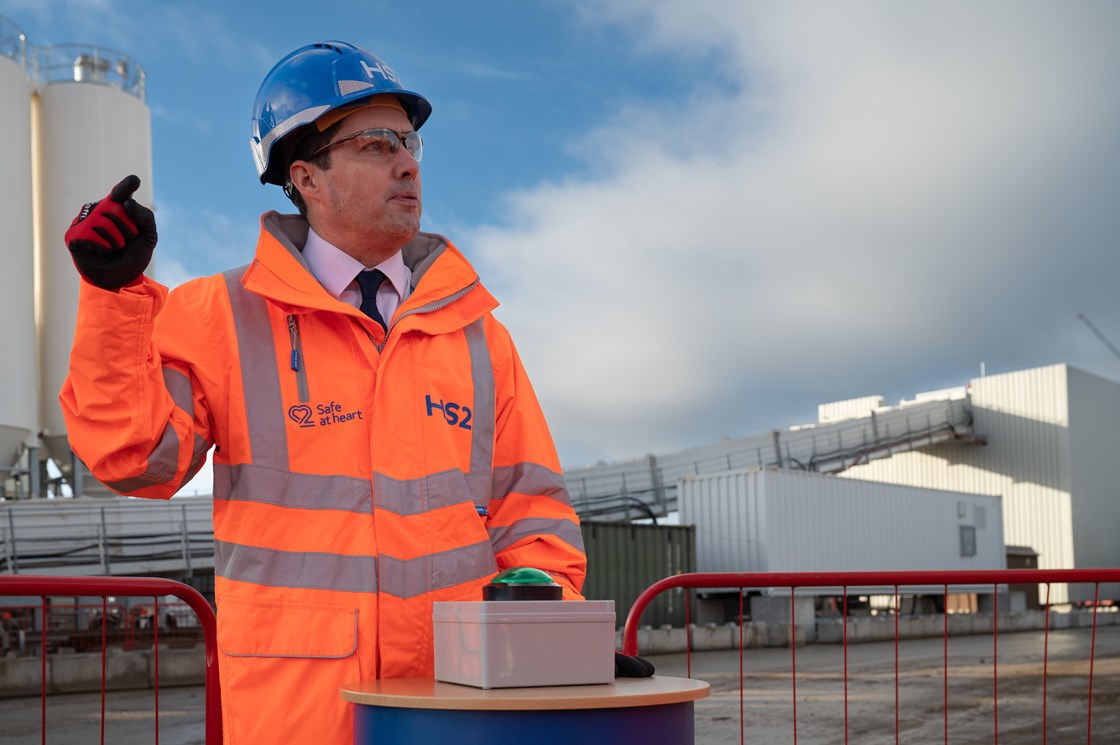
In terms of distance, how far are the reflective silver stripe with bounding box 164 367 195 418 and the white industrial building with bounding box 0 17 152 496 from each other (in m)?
21.6

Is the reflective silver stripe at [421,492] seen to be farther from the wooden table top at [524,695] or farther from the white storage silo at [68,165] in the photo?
the white storage silo at [68,165]

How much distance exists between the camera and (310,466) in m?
2.30

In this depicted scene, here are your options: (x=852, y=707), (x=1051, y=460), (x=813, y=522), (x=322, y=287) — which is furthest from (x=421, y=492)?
(x=1051, y=460)

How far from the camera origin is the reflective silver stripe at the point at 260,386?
231cm

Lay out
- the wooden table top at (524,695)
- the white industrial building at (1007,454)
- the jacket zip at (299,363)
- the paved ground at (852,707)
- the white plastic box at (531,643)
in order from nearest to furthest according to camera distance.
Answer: the wooden table top at (524,695), the white plastic box at (531,643), the jacket zip at (299,363), the paved ground at (852,707), the white industrial building at (1007,454)

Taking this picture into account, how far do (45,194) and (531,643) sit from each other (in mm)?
25624

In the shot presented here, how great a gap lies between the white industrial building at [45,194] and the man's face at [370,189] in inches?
849

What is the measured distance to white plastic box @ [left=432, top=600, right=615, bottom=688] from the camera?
6.00 feet

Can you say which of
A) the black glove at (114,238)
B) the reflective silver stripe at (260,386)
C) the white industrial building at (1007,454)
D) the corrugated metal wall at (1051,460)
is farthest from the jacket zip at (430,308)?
the corrugated metal wall at (1051,460)

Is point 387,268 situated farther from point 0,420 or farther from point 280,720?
point 0,420

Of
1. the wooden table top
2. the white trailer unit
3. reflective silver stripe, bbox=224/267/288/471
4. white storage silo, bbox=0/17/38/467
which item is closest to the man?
reflective silver stripe, bbox=224/267/288/471

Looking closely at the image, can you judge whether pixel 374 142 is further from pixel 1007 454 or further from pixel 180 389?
pixel 1007 454

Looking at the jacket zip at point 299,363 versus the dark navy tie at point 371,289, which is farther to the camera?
the dark navy tie at point 371,289

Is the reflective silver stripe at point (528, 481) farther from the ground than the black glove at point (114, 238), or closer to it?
closer to it
